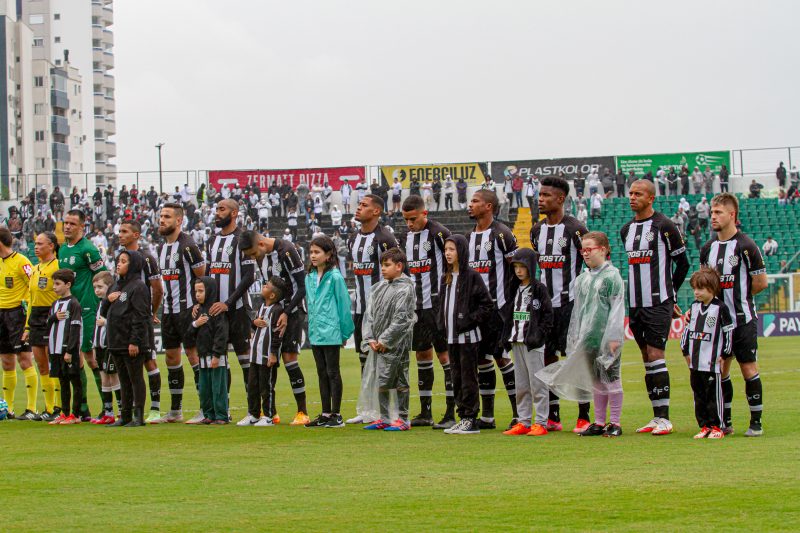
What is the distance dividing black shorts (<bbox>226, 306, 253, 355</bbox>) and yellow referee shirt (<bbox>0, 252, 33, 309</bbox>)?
2.91 m

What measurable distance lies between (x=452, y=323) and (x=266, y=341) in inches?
93.4

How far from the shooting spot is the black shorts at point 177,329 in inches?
511

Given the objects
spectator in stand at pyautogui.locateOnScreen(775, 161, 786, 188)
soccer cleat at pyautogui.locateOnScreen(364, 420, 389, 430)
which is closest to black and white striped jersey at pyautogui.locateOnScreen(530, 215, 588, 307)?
soccer cleat at pyautogui.locateOnScreen(364, 420, 389, 430)

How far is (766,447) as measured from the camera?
358 inches

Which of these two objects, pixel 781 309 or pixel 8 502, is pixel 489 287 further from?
pixel 781 309

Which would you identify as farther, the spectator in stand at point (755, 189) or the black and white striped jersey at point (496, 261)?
the spectator in stand at point (755, 189)

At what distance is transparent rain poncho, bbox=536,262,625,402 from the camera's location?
10312mm

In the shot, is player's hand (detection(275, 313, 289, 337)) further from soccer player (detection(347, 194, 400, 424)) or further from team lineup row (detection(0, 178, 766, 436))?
soccer player (detection(347, 194, 400, 424))

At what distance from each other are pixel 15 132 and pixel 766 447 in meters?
91.8

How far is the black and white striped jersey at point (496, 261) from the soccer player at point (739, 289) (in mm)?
1994

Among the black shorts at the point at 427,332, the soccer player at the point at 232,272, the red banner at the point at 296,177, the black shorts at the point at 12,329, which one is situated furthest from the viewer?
the red banner at the point at 296,177

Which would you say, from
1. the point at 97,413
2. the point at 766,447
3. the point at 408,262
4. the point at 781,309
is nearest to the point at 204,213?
the point at 781,309

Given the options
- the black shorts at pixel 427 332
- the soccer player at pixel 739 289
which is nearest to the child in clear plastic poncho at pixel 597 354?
the soccer player at pixel 739 289

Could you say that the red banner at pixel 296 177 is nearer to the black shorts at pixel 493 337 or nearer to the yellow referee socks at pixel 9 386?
the yellow referee socks at pixel 9 386
